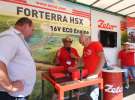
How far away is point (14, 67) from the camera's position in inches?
78.5

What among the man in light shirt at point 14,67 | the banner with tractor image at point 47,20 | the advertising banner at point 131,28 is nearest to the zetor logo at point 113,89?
the banner with tractor image at point 47,20

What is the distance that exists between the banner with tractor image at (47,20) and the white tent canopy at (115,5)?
1.12ft

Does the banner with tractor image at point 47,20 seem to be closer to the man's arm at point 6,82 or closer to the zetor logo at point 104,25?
the zetor logo at point 104,25

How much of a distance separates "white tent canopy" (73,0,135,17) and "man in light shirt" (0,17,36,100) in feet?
11.3

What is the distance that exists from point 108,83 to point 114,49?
250cm

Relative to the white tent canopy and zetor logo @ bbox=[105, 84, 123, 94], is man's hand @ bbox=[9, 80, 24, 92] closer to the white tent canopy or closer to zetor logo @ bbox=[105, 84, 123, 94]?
zetor logo @ bbox=[105, 84, 123, 94]

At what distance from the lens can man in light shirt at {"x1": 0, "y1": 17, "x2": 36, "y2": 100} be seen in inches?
73.0

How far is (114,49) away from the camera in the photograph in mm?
6828

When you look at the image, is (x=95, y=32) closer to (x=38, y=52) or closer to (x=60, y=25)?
(x=60, y=25)

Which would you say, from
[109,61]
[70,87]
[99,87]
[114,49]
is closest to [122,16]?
[114,49]

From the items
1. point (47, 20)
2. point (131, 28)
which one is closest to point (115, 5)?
point (131, 28)

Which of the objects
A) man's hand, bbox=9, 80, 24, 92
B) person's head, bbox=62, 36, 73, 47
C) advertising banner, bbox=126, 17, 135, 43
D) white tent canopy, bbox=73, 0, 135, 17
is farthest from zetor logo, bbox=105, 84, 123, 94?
advertising banner, bbox=126, 17, 135, 43

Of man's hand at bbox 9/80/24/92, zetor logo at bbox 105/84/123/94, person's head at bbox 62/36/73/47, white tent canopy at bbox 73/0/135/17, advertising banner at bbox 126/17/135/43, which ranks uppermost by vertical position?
white tent canopy at bbox 73/0/135/17

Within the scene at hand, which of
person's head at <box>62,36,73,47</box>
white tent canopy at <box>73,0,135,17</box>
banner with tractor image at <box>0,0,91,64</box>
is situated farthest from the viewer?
white tent canopy at <box>73,0,135,17</box>
